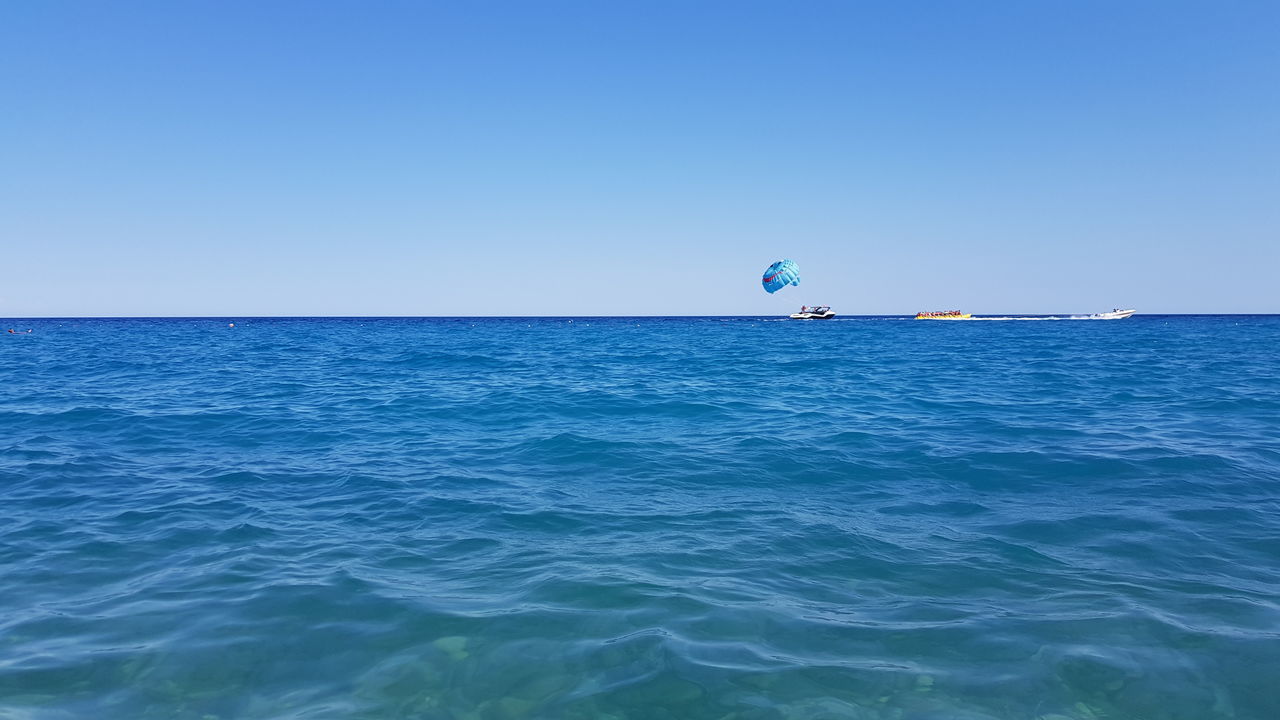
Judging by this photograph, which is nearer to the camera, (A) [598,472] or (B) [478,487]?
(B) [478,487]

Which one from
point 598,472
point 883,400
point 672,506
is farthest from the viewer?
point 883,400

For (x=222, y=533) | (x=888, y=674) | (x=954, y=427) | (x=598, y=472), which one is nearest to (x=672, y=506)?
(x=598, y=472)

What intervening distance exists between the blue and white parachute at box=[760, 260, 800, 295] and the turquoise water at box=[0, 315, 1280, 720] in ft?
294

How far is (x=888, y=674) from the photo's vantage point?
5.20m

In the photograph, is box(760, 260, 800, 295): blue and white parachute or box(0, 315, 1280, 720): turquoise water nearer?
box(0, 315, 1280, 720): turquoise water

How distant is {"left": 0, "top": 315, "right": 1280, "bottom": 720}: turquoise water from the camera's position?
5051 millimetres

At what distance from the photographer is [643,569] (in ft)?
24.0

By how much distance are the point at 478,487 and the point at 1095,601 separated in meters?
8.54

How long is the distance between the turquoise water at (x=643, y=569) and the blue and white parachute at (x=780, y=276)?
89.7 metres

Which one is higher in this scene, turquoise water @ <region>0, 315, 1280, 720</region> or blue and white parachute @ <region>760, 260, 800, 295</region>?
blue and white parachute @ <region>760, 260, 800, 295</region>

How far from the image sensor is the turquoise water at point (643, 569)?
5051mm

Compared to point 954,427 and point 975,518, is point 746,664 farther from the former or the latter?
point 954,427

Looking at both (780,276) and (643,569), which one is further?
(780,276)

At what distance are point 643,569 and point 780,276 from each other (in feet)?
341
